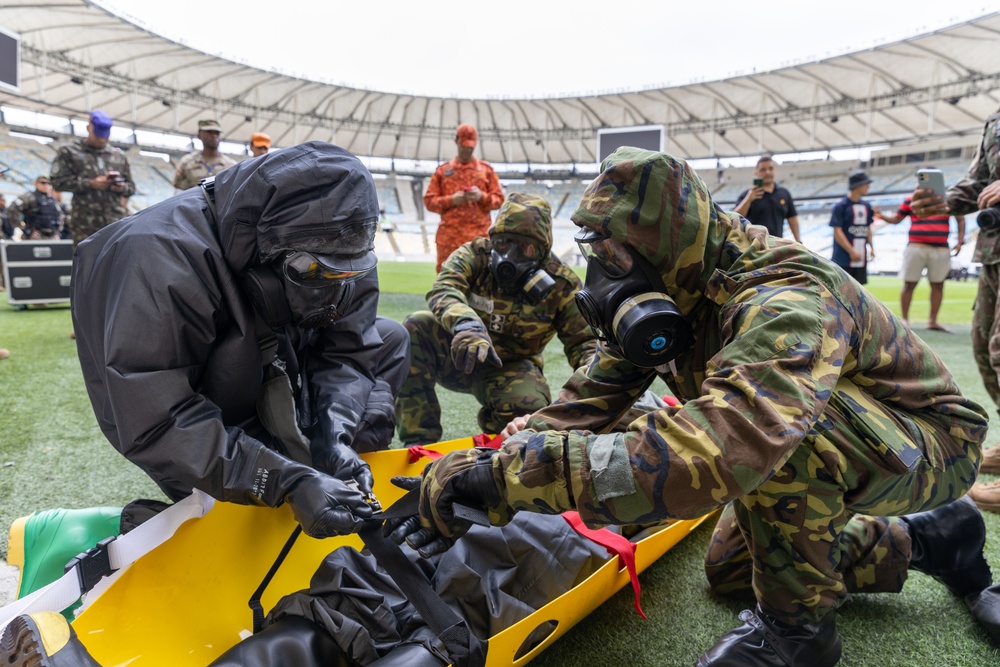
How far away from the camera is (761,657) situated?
1432mm

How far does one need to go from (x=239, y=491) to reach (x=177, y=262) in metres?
0.60

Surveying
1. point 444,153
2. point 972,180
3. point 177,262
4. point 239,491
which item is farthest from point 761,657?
point 444,153

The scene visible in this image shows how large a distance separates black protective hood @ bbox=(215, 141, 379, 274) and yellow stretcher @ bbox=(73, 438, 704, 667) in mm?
698

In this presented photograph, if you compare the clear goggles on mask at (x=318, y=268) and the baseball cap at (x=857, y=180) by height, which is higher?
the clear goggles on mask at (x=318, y=268)

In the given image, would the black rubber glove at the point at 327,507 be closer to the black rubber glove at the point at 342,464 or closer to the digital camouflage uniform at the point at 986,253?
the black rubber glove at the point at 342,464

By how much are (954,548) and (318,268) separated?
200 centimetres

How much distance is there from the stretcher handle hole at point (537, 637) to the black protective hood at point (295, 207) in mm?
1051

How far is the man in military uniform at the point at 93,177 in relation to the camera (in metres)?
5.59

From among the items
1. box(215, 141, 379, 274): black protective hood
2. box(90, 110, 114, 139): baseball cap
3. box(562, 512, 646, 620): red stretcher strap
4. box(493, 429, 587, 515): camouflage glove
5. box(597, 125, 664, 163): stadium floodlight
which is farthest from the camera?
box(597, 125, 664, 163): stadium floodlight

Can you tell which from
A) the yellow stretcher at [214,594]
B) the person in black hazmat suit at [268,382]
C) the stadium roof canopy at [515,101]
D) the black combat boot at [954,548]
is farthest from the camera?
the stadium roof canopy at [515,101]

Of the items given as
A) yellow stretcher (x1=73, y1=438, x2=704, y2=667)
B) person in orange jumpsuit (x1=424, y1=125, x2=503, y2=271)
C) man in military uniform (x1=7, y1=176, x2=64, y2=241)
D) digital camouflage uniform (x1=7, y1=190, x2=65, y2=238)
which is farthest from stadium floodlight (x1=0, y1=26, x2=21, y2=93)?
yellow stretcher (x1=73, y1=438, x2=704, y2=667)

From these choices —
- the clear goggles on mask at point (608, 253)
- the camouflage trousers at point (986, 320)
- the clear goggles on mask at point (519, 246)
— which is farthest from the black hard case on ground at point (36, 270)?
the camouflage trousers at point (986, 320)

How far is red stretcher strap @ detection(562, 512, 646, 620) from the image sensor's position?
160 cm

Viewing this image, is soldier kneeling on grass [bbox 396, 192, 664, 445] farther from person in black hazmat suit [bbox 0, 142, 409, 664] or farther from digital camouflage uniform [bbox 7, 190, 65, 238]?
digital camouflage uniform [bbox 7, 190, 65, 238]
